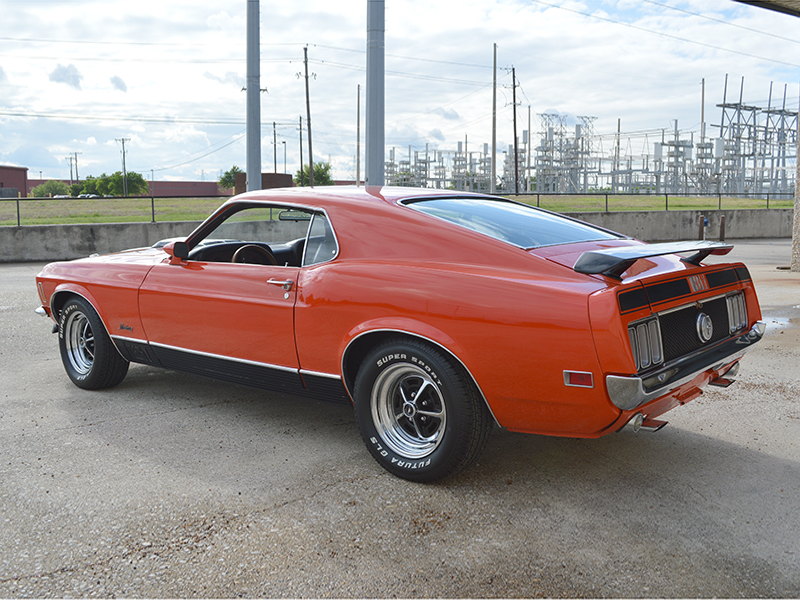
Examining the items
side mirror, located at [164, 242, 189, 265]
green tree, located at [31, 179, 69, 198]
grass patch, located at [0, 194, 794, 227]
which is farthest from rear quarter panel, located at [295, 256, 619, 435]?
green tree, located at [31, 179, 69, 198]

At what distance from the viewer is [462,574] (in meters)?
2.54

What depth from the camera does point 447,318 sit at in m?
3.10

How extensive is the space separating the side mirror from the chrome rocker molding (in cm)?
276

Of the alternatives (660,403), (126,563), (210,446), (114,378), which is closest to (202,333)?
(210,446)

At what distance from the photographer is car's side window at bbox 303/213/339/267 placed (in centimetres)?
368

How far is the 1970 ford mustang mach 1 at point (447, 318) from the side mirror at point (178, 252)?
0.01m

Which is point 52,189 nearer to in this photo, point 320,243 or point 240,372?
point 240,372

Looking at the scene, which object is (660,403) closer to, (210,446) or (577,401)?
(577,401)

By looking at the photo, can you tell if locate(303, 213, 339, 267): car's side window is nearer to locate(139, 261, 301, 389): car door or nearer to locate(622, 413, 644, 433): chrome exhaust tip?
locate(139, 261, 301, 389): car door

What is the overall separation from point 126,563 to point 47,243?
51.3 feet

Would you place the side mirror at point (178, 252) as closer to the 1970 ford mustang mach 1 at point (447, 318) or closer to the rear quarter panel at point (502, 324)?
the 1970 ford mustang mach 1 at point (447, 318)

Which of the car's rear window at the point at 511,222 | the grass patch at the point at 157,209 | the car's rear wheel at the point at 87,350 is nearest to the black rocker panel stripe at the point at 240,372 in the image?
the car's rear wheel at the point at 87,350

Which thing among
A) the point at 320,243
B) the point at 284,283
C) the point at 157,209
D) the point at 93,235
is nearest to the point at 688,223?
the point at 157,209

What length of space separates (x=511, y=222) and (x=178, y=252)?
6.78 feet
